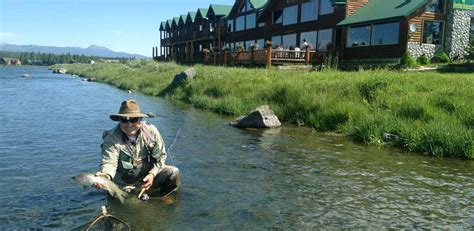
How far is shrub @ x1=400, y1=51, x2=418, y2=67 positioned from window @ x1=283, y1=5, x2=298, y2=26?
49.2 ft

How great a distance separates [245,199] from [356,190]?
2149mm

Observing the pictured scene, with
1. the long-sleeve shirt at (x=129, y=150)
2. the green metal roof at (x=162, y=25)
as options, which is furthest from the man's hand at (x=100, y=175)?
the green metal roof at (x=162, y=25)

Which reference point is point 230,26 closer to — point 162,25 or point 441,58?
point 162,25

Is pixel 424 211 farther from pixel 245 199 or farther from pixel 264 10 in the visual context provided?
pixel 264 10

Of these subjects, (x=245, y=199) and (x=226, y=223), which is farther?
(x=245, y=199)

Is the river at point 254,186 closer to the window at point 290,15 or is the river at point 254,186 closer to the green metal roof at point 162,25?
the window at point 290,15

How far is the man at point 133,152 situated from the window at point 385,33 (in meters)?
26.8

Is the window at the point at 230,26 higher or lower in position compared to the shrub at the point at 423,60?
higher

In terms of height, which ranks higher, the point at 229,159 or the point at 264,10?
the point at 264,10

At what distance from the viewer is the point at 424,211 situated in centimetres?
736

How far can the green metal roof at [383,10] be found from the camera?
3002cm

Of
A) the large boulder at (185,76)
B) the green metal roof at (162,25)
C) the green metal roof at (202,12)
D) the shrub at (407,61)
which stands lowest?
the large boulder at (185,76)

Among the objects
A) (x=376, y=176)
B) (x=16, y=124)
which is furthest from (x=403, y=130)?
(x=16, y=124)

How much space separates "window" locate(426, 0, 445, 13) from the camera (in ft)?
103
